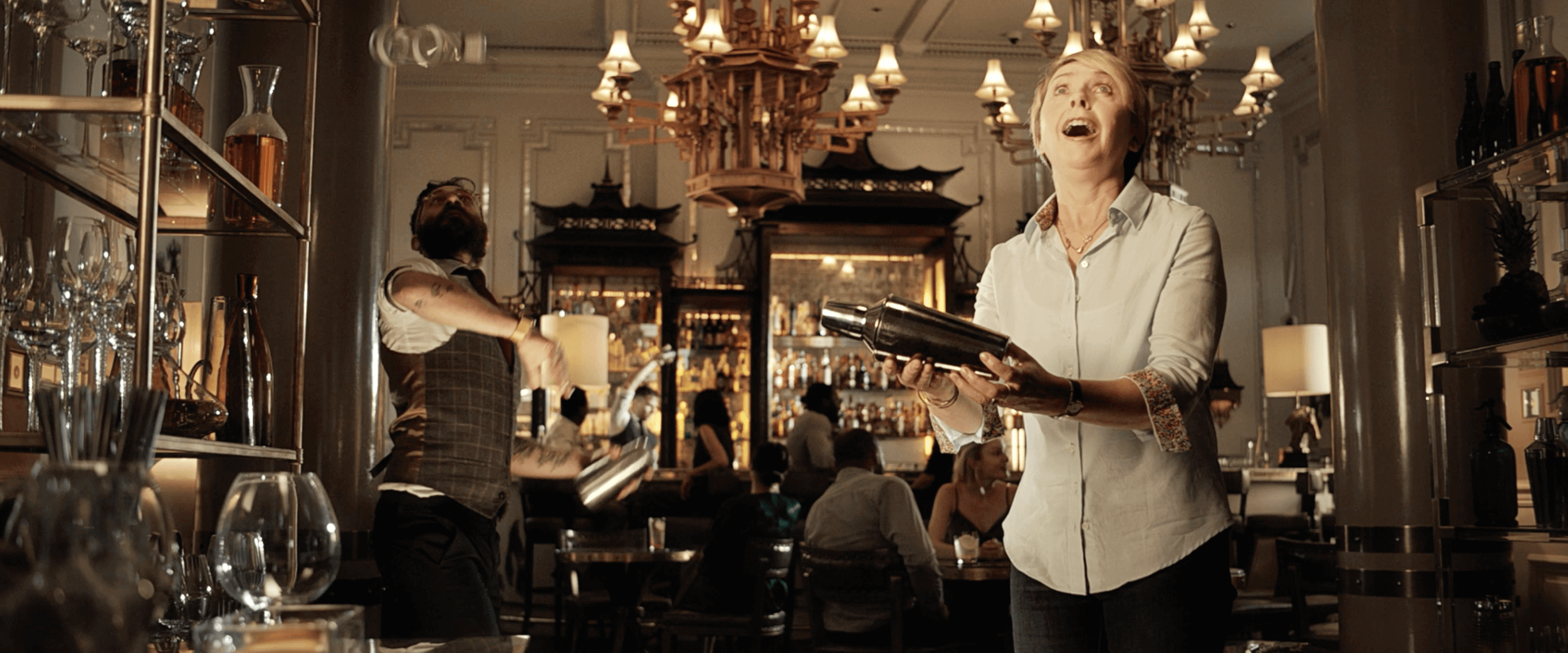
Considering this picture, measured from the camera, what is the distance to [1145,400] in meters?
1.58

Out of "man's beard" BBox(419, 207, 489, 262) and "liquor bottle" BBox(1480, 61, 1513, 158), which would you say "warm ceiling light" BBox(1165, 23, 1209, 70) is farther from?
"man's beard" BBox(419, 207, 489, 262)

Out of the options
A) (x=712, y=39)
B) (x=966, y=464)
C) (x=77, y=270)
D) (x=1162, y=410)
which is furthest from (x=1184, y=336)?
(x=712, y=39)

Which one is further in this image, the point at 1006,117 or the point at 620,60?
the point at 1006,117

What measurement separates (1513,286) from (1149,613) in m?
2.05

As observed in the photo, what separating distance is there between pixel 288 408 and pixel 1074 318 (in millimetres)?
2966

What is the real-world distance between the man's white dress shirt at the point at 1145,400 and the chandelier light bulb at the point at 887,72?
4500 mm

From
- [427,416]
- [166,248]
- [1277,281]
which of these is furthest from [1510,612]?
[1277,281]

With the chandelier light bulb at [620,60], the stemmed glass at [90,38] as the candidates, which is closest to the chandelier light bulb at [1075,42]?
the chandelier light bulb at [620,60]

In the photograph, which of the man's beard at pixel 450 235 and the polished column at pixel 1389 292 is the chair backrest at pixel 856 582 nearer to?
the polished column at pixel 1389 292

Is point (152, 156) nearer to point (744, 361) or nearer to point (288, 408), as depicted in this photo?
point (288, 408)

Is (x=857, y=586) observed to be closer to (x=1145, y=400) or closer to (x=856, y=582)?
(x=856, y=582)

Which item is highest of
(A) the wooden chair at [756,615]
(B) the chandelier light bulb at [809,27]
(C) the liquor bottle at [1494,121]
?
(B) the chandelier light bulb at [809,27]

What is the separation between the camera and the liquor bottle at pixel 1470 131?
3.31 m

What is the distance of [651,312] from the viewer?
9914mm
